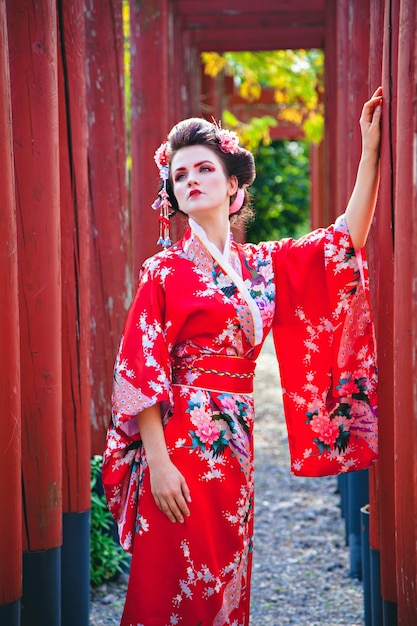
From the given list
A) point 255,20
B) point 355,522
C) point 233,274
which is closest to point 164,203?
point 233,274

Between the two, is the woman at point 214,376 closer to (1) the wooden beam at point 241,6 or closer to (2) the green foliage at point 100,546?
(2) the green foliage at point 100,546

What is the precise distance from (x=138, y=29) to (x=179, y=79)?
1.38 metres

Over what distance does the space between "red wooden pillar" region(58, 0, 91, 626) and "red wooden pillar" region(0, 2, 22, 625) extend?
0.71 metres

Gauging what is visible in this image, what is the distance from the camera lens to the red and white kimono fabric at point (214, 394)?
2.49m

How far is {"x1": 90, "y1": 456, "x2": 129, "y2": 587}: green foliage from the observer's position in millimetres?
4000

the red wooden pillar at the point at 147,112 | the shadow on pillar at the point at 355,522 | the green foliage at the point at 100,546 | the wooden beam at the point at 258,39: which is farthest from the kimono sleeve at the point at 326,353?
the wooden beam at the point at 258,39

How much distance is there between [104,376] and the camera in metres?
4.25

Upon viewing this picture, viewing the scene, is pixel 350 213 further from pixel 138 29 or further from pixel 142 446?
pixel 138 29

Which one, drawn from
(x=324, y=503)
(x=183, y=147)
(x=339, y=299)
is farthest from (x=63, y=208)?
(x=324, y=503)

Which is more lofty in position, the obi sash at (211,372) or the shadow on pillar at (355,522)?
the obi sash at (211,372)

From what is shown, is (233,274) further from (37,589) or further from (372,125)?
(37,589)

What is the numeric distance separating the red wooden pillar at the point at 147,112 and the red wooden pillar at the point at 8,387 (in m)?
2.76

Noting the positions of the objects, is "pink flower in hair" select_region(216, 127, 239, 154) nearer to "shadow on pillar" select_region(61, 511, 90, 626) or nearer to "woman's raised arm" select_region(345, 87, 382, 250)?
"woman's raised arm" select_region(345, 87, 382, 250)

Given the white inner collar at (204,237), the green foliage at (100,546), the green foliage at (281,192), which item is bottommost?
the green foliage at (100,546)
